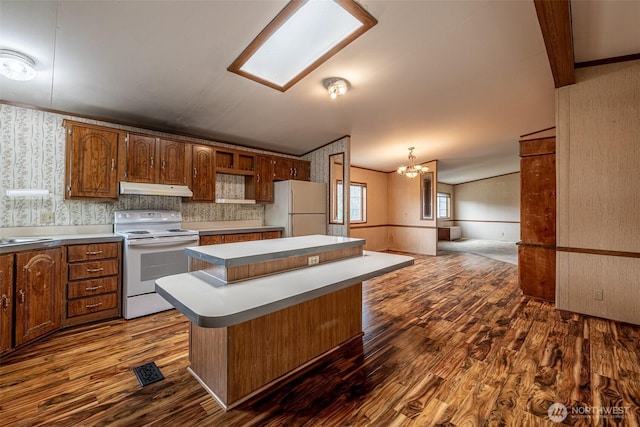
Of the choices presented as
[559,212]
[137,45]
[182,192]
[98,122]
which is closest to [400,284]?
[559,212]

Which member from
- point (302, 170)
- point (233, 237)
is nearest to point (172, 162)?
point (233, 237)

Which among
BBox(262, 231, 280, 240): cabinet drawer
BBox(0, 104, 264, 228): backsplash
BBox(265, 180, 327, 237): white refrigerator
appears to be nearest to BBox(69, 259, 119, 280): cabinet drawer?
BBox(0, 104, 264, 228): backsplash

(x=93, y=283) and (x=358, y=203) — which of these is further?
(x=358, y=203)

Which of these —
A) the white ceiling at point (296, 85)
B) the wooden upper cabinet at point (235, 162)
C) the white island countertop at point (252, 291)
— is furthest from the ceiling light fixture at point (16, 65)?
the white island countertop at point (252, 291)

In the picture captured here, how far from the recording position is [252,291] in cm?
148

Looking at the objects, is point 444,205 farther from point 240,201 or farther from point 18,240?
point 18,240

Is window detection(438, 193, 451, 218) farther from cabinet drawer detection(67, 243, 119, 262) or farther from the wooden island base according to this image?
cabinet drawer detection(67, 243, 119, 262)

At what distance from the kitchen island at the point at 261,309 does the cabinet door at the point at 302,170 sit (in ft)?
10.3

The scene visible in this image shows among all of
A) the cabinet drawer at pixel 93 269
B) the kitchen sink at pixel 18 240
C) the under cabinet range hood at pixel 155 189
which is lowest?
the cabinet drawer at pixel 93 269

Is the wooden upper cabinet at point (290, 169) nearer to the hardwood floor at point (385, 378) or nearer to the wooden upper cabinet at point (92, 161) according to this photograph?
the wooden upper cabinet at point (92, 161)

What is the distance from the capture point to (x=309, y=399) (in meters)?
1.74

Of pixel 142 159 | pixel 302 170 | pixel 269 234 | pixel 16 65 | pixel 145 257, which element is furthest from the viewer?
pixel 302 170

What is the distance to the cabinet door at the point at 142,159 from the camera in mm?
3336

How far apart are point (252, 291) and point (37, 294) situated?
2.42 m
